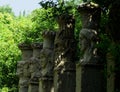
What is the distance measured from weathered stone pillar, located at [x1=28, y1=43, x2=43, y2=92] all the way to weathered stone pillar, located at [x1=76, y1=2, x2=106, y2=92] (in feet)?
19.9

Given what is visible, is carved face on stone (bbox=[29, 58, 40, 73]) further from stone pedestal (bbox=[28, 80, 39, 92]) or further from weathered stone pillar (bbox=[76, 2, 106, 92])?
weathered stone pillar (bbox=[76, 2, 106, 92])

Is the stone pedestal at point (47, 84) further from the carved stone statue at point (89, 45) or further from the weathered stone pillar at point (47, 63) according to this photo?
the carved stone statue at point (89, 45)

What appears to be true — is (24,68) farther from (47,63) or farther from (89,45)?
(89,45)

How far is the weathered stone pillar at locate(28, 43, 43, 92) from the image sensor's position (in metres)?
20.0

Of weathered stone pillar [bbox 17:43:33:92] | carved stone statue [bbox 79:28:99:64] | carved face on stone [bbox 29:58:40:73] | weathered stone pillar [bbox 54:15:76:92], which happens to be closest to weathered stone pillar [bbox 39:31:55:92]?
weathered stone pillar [bbox 54:15:76:92]

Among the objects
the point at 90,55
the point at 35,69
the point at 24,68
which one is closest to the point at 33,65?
the point at 35,69

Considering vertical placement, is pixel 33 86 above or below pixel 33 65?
below

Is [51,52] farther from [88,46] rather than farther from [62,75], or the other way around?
[88,46]

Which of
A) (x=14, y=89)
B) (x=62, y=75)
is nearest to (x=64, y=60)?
(x=62, y=75)

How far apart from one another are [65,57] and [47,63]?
7.62 ft

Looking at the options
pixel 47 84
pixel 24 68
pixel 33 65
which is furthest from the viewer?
pixel 24 68

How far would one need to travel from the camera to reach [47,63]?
17.9 metres

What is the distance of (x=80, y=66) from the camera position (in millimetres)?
13367

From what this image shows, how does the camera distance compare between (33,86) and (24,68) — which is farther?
(24,68)
